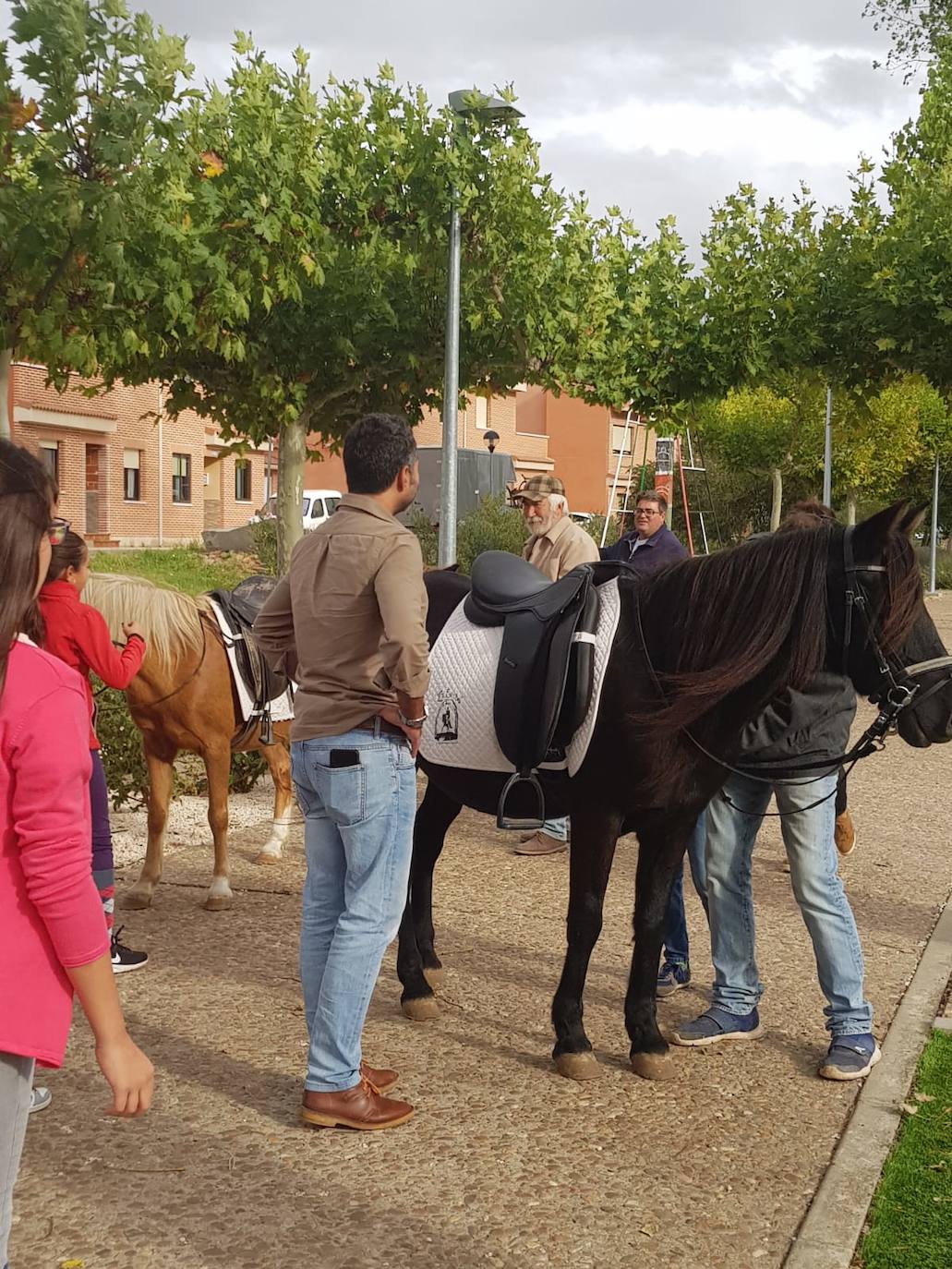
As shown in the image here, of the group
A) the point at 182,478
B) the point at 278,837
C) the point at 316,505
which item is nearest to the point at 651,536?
the point at 278,837

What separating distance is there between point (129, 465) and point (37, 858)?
3919 centimetres

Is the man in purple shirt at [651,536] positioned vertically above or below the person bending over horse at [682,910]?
above

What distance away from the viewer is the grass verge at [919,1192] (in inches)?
133

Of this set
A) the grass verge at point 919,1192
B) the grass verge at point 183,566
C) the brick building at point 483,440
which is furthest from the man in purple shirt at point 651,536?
the brick building at point 483,440

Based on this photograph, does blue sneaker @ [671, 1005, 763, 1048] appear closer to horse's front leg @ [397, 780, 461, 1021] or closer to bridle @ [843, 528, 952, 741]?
horse's front leg @ [397, 780, 461, 1021]

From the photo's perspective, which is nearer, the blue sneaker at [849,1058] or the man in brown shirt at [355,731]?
the man in brown shirt at [355,731]

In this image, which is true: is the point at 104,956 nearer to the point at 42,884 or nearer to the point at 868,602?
the point at 42,884

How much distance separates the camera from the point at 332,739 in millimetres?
3820

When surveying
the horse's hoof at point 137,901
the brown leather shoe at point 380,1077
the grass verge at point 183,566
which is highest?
the grass verge at point 183,566

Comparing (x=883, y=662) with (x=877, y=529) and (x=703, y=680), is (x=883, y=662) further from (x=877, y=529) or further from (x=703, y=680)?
(x=703, y=680)

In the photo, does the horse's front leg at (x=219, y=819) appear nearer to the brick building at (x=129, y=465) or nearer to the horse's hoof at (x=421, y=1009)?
the horse's hoof at (x=421, y=1009)

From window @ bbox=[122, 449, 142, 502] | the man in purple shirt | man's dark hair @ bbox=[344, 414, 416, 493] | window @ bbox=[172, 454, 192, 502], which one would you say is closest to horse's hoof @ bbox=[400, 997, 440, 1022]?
man's dark hair @ bbox=[344, 414, 416, 493]

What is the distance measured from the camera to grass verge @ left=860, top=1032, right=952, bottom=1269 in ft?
11.1

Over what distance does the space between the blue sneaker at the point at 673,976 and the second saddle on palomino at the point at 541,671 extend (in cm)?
118
